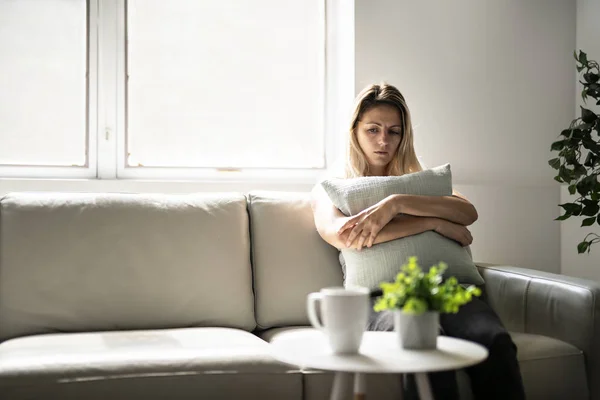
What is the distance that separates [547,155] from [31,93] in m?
2.15

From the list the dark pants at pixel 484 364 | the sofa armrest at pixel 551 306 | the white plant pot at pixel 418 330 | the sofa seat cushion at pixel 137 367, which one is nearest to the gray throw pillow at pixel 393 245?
the sofa armrest at pixel 551 306

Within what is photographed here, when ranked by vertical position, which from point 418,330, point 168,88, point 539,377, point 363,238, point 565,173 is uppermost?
point 168,88

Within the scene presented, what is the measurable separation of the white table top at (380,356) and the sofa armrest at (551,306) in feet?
2.60

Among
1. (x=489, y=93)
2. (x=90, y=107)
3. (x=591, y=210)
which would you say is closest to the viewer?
(x=591, y=210)

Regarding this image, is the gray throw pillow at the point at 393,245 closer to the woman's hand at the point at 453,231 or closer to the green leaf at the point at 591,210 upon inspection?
the woman's hand at the point at 453,231

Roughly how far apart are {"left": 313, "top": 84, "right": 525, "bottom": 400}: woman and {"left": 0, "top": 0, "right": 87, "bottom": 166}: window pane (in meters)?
1.07

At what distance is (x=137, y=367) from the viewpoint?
72.6 inches

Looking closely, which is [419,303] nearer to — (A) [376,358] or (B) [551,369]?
(A) [376,358]

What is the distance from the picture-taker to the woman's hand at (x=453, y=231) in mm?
2309

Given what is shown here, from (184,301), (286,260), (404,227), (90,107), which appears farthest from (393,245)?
(90,107)

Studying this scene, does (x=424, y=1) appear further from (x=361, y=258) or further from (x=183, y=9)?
(x=361, y=258)

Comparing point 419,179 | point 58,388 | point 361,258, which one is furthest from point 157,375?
point 419,179

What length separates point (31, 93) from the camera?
288 cm

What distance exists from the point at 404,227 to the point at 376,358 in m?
0.93
